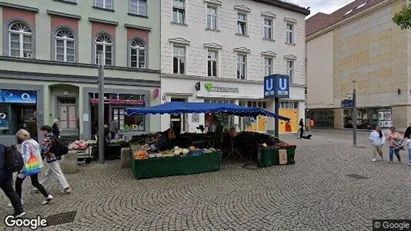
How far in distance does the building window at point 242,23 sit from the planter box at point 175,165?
15035 mm

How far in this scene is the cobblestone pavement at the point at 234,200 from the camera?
486 cm

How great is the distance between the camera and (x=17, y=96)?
14211 mm

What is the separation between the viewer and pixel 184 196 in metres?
6.35

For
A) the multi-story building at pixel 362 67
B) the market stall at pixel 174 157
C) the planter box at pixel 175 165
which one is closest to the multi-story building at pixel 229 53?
the market stall at pixel 174 157

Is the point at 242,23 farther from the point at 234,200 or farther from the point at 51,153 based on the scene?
the point at 51,153

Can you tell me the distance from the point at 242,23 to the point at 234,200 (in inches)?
726

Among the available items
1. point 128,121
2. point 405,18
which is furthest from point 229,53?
point 405,18

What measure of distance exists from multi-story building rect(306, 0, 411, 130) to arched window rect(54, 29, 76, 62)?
25.2m

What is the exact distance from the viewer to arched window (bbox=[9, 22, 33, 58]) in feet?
46.1

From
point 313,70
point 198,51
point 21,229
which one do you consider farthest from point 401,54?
point 21,229

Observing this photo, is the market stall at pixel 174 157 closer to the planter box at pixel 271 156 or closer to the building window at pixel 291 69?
the planter box at pixel 271 156

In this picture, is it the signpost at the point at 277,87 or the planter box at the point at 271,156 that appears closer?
the planter box at the point at 271,156

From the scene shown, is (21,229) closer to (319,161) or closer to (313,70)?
(319,161)

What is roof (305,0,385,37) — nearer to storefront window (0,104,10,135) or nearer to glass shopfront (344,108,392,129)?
glass shopfront (344,108,392,129)
